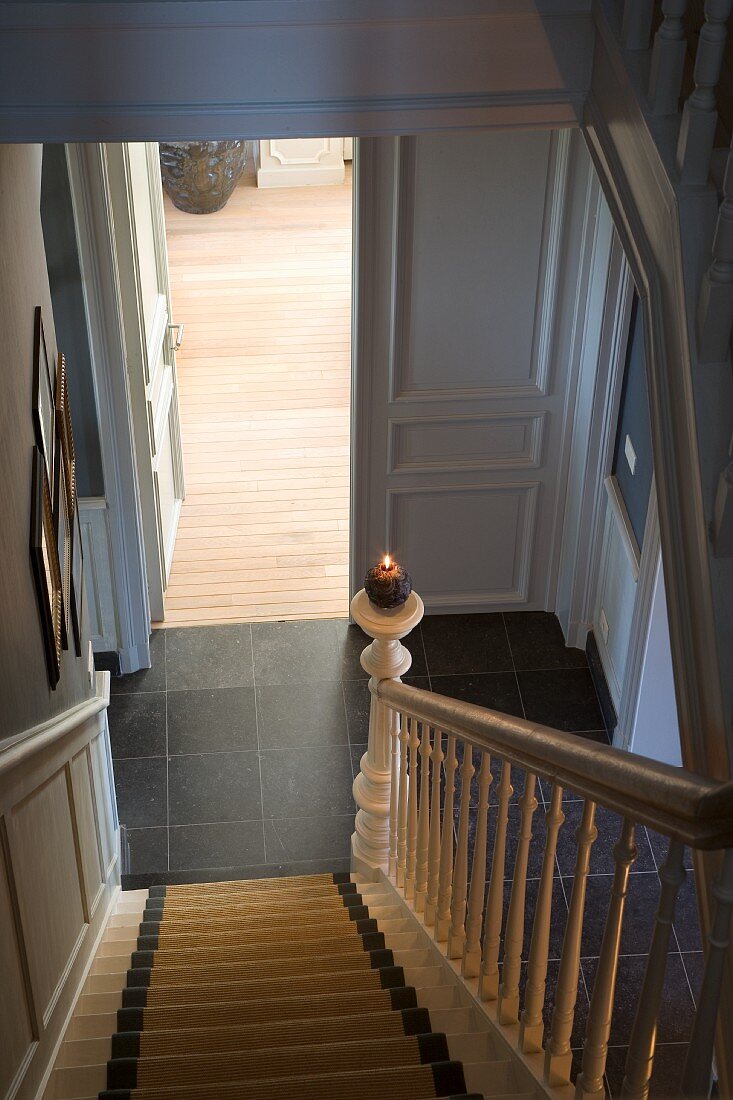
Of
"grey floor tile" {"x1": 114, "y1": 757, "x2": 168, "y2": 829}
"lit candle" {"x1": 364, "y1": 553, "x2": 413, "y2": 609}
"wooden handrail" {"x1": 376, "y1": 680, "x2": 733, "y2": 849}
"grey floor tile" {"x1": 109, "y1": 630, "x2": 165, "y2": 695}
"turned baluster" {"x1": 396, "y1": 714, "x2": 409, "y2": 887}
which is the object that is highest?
"wooden handrail" {"x1": 376, "y1": 680, "x2": 733, "y2": 849}

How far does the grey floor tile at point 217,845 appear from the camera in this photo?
457 centimetres

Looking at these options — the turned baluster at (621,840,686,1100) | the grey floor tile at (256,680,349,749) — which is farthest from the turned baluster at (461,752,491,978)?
the grey floor tile at (256,680,349,749)

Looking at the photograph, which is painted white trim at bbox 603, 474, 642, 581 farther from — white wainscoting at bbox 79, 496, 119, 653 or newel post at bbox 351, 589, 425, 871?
white wainscoting at bbox 79, 496, 119, 653

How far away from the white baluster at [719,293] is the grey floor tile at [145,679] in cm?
391

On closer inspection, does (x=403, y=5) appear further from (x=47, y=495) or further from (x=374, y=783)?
(x=374, y=783)

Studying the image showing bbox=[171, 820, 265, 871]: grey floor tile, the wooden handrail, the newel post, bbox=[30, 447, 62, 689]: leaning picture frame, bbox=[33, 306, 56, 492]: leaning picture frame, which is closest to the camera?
the wooden handrail

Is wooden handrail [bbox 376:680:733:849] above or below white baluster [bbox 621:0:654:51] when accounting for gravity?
below

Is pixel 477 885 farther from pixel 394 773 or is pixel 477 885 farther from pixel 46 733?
pixel 394 773

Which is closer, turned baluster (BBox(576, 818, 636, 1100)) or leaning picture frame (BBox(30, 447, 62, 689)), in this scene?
turned baluster (BBox(576, 818, 636, 1100))

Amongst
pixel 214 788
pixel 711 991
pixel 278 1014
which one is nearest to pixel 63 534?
pixel 278 1014

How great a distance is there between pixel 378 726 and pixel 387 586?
57 centimetres

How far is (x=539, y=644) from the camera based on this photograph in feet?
18.1

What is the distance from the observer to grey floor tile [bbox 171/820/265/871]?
15.0ft

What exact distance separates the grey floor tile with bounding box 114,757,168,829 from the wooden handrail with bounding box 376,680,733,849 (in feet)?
9.07
